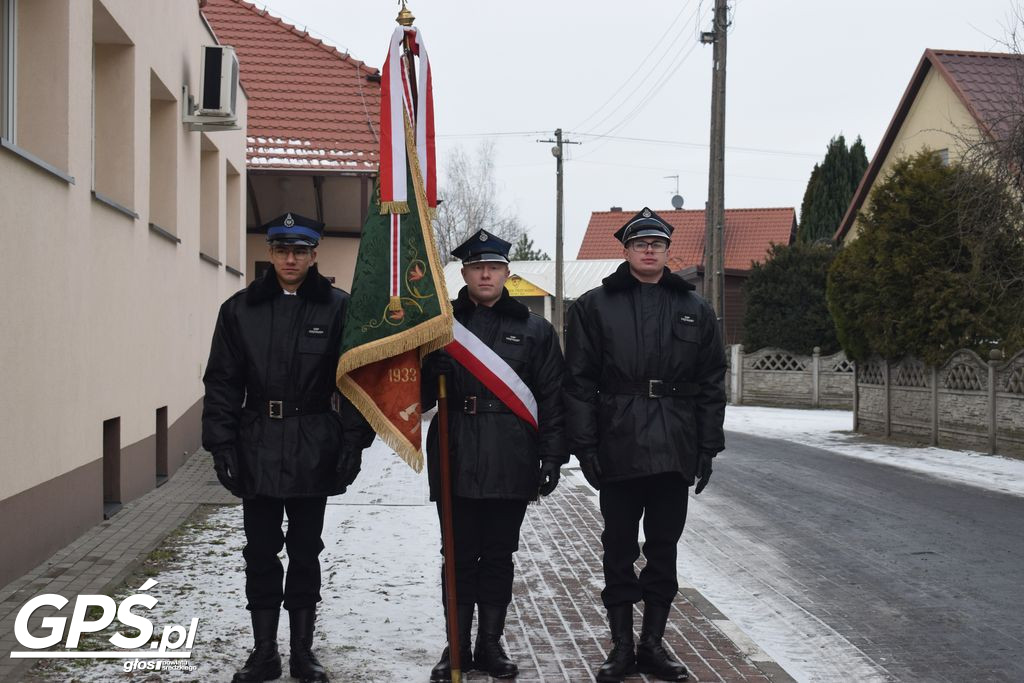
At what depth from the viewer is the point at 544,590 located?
711cm

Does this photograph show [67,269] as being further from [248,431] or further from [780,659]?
[780,659]

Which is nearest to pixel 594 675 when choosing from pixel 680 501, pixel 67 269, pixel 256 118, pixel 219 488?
pixel 680 501

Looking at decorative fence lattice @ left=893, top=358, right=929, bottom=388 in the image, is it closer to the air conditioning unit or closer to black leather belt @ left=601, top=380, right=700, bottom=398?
the air conditioning unit

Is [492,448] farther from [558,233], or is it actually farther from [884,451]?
[558,233]

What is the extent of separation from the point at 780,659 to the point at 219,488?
6.87 meters

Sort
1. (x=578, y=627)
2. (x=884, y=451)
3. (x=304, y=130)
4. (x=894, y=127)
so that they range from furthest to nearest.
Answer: (x=894, y=127) → (x=304, y=130) → (x=884, y=451) → (x=578, y=627)

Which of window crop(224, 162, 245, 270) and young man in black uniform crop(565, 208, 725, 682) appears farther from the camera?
window crop(224, 162, 245, 270)

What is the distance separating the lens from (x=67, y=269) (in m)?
8.05

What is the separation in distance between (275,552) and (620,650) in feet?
5.31

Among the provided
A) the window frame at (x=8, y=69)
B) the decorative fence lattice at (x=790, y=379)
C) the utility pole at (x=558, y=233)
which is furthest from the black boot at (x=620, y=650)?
the utility pole at (x=558, y=233)

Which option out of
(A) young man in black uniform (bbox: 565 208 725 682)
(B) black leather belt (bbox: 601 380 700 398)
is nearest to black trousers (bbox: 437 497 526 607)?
(A) young man in black uniform (bbox: 565 208 725 682)

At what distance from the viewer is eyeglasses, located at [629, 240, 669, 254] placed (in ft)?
18.3

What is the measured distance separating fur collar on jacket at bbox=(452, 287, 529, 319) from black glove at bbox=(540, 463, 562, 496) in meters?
0.70

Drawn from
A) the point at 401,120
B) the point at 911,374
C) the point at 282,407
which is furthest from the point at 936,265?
the point at 282,407
